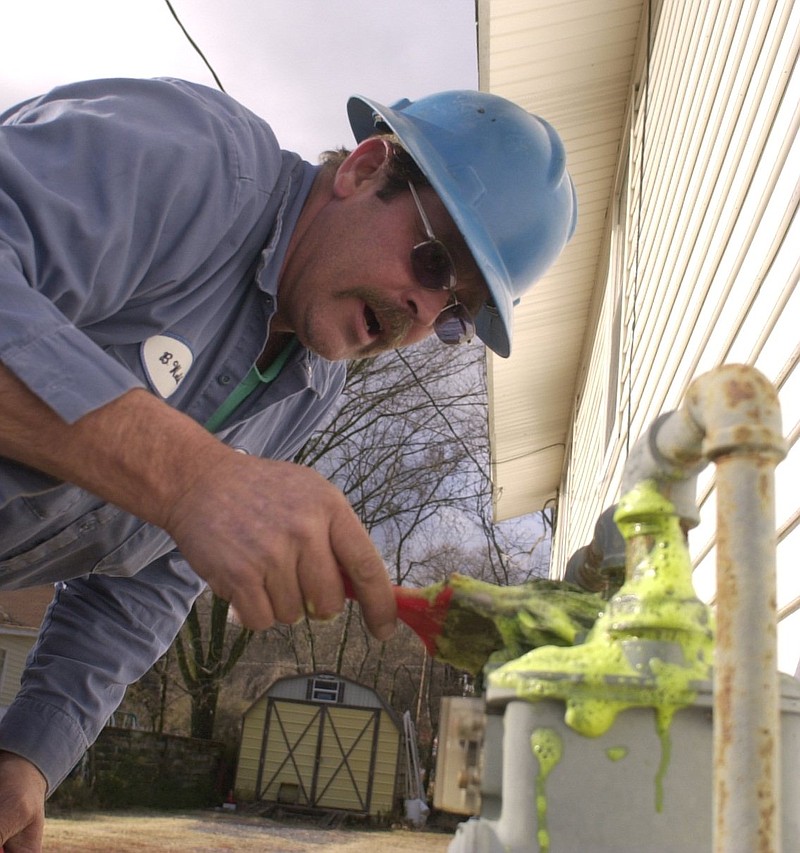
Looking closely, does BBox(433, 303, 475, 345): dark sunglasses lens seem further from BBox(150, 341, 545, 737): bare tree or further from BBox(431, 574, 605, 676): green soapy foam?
BBox(150, 341, 545, 737): bare tree

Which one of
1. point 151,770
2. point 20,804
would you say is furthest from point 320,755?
point 20,804

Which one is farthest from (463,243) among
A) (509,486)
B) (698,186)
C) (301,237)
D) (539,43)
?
(509,486)

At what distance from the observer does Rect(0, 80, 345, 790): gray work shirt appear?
1.53 meters

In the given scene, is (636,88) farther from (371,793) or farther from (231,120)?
(371,793)

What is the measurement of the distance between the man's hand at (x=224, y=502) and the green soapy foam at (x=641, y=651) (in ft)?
1.05

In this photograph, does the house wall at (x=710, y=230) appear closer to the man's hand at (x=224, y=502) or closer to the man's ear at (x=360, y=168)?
the man's ear at (x=360, y=168)

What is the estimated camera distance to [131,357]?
A: 2029 mm

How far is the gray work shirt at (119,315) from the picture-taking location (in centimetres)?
153

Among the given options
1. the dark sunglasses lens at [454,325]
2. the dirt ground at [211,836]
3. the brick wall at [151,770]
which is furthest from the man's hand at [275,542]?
the brick wall at [151,770]

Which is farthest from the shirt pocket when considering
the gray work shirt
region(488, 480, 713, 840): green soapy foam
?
region(488, 480, 713, 840): green soapy foam

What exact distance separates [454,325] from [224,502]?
4.48 feet

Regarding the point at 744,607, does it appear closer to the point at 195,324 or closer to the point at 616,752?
the point at 616,752

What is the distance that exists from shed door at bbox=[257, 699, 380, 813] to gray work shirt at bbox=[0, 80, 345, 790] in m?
19.2

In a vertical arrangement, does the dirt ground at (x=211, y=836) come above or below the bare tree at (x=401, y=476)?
below
